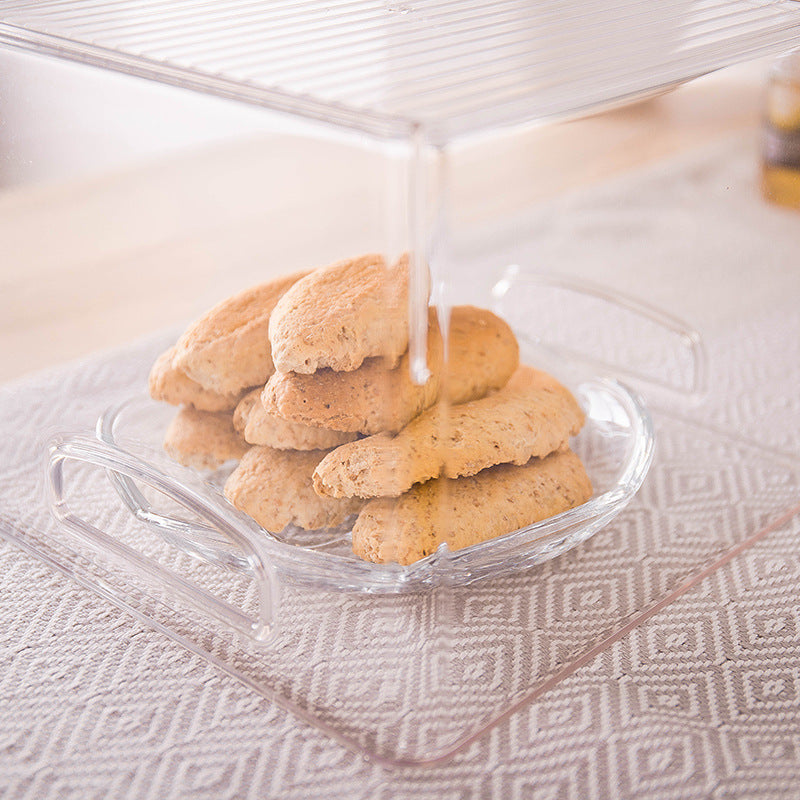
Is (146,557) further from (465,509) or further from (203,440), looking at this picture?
(465,509)

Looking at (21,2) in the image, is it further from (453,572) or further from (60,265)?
(453,572)

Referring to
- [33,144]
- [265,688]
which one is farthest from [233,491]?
[33,144]

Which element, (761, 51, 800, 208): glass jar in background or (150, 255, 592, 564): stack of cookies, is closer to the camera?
(150, 255, 592, 564): stack of cookies

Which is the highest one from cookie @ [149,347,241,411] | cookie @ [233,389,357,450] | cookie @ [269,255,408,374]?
cookie @ [269,255,408,374]

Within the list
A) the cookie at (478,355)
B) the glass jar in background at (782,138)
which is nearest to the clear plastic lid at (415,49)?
the cookie at (478,355)

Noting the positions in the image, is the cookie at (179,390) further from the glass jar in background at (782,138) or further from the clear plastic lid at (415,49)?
the glass jar in background at (782,138)

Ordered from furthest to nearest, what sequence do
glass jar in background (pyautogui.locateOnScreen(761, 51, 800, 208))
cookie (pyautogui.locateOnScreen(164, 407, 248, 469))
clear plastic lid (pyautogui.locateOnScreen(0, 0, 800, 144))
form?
glass jar in background (pyautogui.locateOnScreen(761, 51, 800, 208)), cookie (pyautogui.locateOnScreen(164, 407, 248, 469)), clear plastic lid (pyautogui.locateOnScreen(0, 0, 800, 144))

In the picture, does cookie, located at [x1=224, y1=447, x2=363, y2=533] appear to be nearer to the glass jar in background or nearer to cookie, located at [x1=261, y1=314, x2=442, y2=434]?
cookie, located at [x1=261, y1=314, x2=442, y2=434]

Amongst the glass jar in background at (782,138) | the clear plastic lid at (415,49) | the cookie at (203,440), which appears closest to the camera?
the clear plastic lid at (415,49)

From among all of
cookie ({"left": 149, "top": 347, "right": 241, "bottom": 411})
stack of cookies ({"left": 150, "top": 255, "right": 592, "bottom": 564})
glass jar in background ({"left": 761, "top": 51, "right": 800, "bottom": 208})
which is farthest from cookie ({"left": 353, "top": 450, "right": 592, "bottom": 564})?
glass jar in background ({"left": 761, "top": 51, "right": 800, "bottom": 208})
